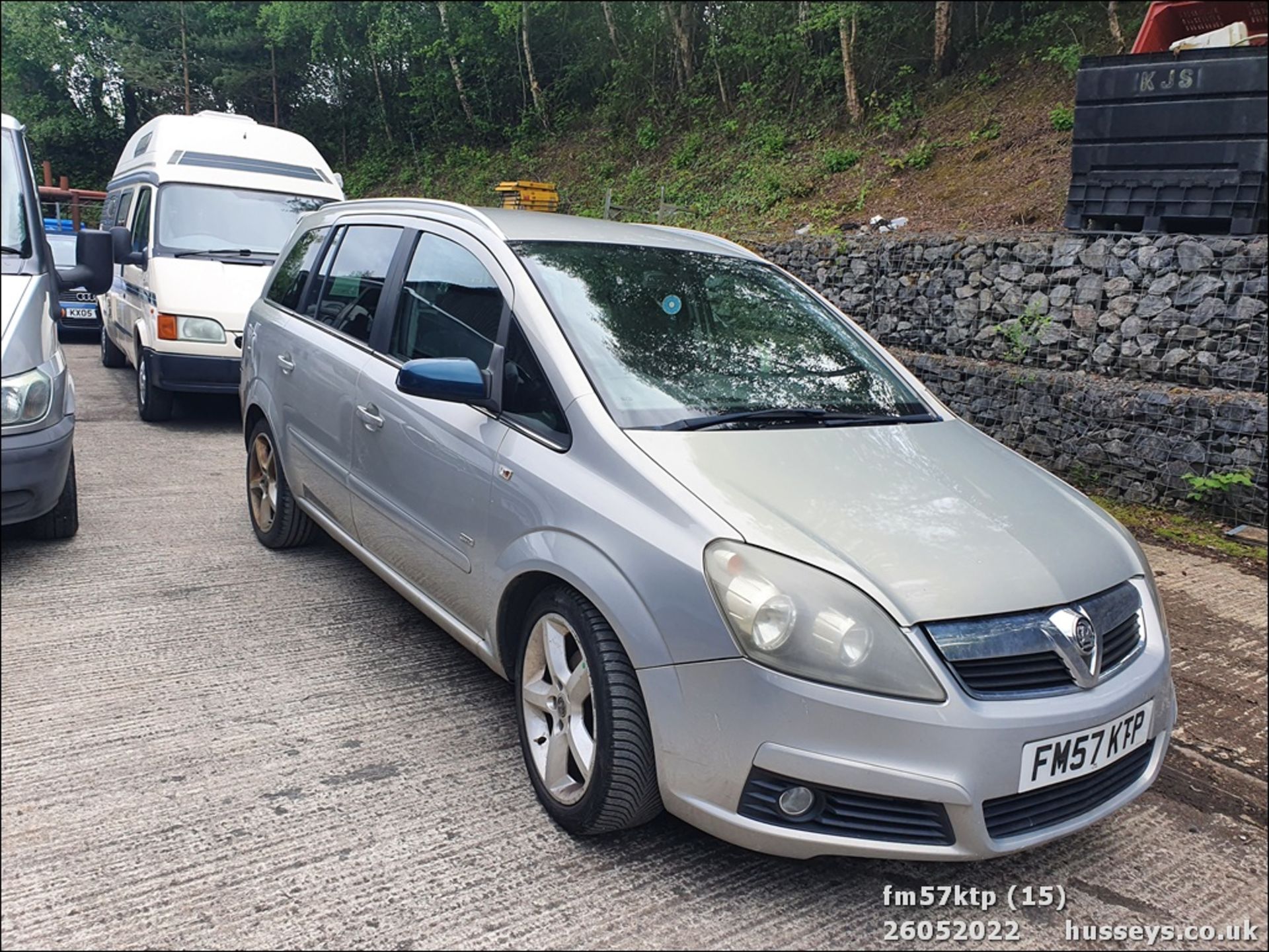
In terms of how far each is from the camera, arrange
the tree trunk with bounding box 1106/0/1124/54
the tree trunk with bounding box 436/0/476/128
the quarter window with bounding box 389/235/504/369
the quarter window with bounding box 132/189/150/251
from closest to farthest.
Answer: the quarter window with bounding box 389/235/504/369 → the quarter window with bounding box 132/189/150/251 → the tree trunk with bounding box 1106/0/1124/54 → the tree trunk with bounding box 436/0/476/128

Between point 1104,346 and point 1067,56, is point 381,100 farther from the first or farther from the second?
point 1104,346

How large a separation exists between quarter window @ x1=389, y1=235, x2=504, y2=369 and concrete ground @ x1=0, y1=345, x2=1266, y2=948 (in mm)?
1160

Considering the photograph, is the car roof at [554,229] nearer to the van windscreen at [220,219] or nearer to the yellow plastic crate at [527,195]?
the van windscreen at [220,219]

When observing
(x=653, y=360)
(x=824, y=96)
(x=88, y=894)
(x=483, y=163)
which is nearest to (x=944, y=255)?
(x=653, y=360)

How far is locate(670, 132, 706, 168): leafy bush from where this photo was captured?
18062mm

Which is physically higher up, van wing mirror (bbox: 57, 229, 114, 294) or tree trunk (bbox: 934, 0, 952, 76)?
tree trunk (bbox: 934, 0, 952, 76)

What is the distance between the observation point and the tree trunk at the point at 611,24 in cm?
2220

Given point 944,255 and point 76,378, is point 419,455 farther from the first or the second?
point 76,378

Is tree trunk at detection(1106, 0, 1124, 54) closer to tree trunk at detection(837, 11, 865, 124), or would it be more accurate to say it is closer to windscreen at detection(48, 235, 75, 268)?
tree trunk at detection(837, 11, 865, 124)

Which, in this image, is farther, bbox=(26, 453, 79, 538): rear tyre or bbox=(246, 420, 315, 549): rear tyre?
bbox=(246, 420, 315, 549): rear tyre

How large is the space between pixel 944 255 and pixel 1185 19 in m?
2.43

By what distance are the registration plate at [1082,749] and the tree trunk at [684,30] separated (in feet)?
65.4

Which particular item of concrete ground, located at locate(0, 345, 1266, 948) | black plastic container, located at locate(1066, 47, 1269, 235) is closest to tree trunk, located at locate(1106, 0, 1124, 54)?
black plastic container, located at locate(1066, 47, 1269, 235)

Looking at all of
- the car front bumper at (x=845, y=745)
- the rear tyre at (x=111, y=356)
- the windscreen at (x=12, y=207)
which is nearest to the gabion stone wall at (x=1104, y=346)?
the car front bumper at (x=845, y=745)
